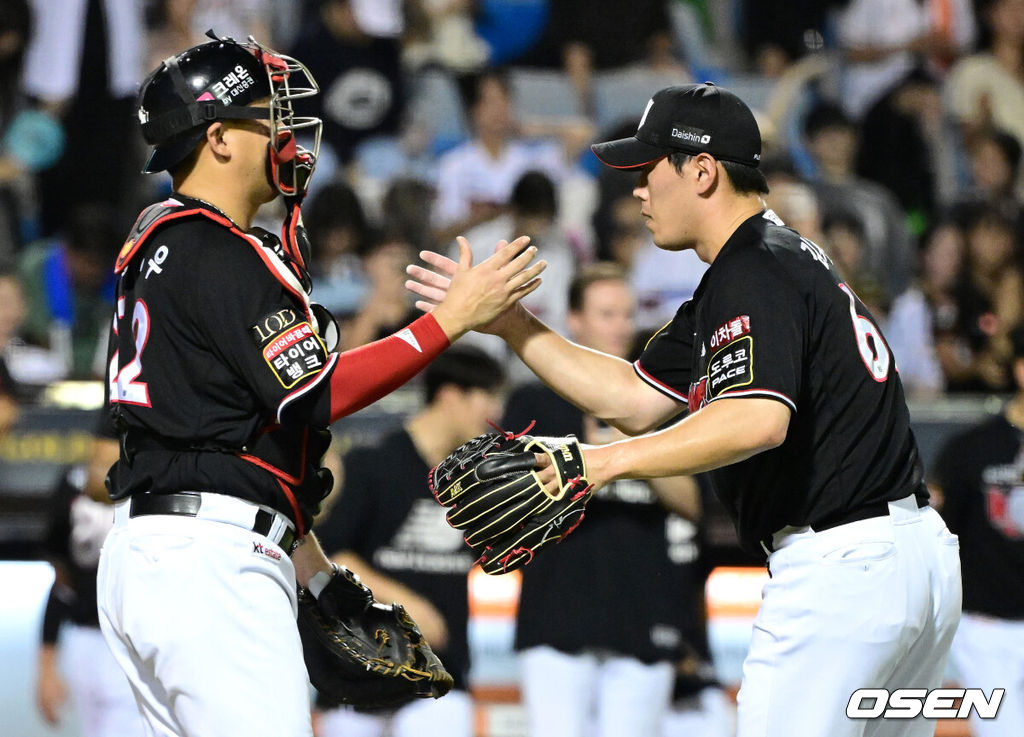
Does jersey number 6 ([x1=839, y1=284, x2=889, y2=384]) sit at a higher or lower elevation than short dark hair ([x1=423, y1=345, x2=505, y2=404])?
higher

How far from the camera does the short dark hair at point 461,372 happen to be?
578 centimetres

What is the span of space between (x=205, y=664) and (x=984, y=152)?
8050 millimetres

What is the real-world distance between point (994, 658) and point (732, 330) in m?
3.57

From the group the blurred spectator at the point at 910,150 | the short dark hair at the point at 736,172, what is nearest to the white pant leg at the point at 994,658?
the short dark hair at the point at 736,172

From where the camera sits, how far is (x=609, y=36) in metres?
10.2

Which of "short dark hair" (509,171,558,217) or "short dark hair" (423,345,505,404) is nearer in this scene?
"short dark hair" (423,345,505,404)

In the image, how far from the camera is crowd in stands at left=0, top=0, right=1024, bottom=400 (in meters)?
8.28

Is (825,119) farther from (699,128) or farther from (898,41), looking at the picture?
(699,128)

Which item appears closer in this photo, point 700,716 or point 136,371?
point 136,371

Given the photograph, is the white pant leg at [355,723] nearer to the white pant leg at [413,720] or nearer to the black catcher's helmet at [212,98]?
the white pant leg at [413,720]

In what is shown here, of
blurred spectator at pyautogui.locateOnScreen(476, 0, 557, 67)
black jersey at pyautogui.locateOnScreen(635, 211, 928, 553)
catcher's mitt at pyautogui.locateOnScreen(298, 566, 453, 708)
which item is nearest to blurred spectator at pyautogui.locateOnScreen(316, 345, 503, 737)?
catcher's mitt at pyautogui.locateOnScreen(298, 566, 453, 708)

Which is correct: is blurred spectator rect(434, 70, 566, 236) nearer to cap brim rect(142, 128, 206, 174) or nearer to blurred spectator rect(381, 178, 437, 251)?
blurred spectator rect(381, 178, 437, 251)

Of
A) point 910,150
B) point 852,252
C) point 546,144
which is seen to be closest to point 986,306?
point 852,252

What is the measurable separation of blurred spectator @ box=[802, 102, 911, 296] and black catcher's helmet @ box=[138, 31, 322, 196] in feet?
18.4
